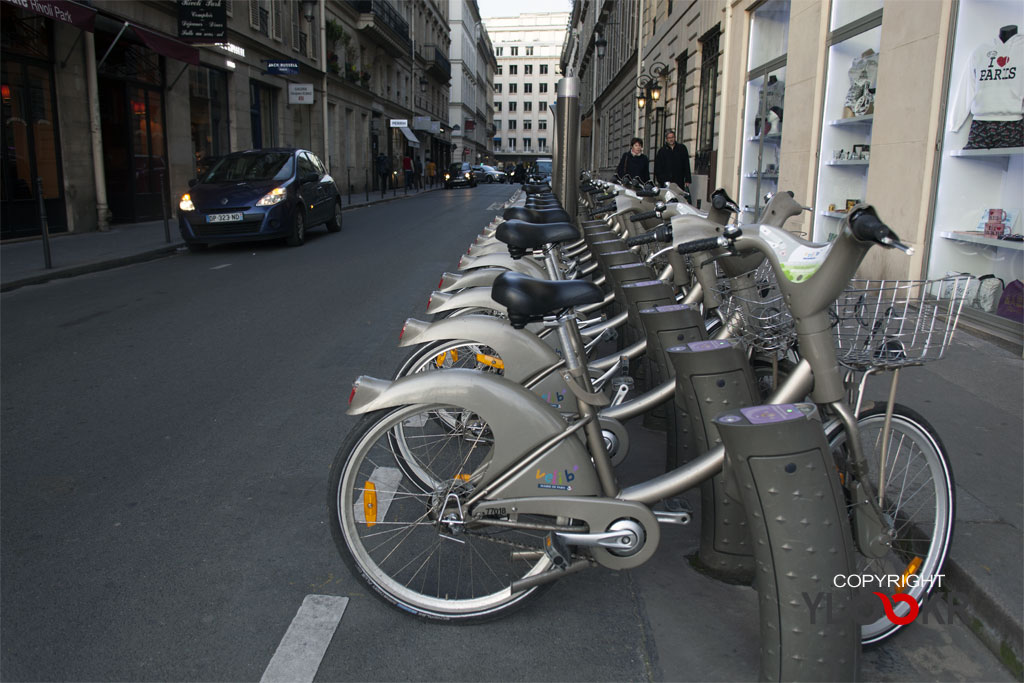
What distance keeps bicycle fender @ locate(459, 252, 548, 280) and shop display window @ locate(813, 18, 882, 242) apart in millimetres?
5391

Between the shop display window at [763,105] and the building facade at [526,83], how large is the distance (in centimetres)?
12239

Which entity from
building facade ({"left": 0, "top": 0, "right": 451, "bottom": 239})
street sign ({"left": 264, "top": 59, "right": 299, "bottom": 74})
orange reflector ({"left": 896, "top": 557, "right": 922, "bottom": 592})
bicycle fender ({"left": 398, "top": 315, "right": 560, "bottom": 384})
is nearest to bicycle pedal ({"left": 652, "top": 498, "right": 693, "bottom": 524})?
orange reflector ({"left": 896, "top": 557, "right": 922, "bottom": 592})

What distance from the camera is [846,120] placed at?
985 cm

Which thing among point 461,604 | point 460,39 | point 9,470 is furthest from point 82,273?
point 460,39

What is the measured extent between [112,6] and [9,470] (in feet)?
51.9

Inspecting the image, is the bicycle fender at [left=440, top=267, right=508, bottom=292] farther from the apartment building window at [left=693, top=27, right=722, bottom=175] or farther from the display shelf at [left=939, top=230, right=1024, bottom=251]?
the apartment building window at [left=693, top=27, right=722, bottom=175]

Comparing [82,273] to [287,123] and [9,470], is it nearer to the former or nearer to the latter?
[9,470]

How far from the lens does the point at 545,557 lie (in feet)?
8.67

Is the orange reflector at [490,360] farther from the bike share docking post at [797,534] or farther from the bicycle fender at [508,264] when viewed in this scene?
the bike share docking post at [797,534]

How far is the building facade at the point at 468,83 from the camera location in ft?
268

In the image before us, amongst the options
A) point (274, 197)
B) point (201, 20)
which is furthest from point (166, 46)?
point (274, 197)

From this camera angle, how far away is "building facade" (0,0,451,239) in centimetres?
1448

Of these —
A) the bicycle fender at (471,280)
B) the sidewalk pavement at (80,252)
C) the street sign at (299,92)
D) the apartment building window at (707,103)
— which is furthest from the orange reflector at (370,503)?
the street sign at (299,92)

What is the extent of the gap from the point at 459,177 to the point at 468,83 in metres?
37.3
